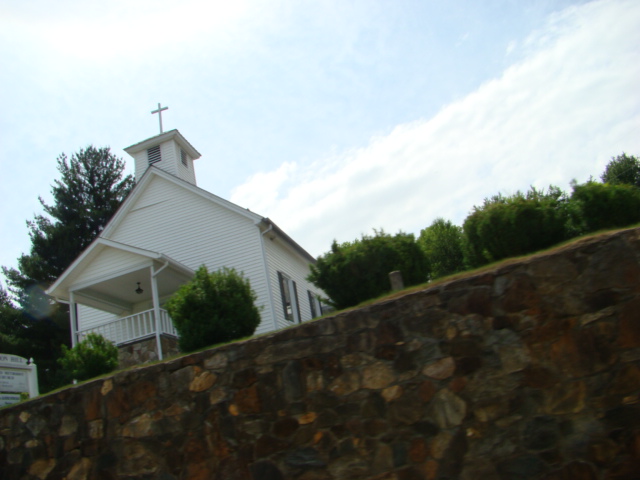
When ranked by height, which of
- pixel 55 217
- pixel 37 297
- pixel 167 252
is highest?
pixel 55 217

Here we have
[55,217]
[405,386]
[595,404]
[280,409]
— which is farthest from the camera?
[55,217]

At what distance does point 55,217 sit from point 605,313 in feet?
93.9

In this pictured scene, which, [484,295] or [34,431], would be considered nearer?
[484,295]

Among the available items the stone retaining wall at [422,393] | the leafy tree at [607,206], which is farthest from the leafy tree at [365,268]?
the leafy tree at [607,206]

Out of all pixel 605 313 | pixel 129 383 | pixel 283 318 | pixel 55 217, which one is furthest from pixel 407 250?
pixel 55 217

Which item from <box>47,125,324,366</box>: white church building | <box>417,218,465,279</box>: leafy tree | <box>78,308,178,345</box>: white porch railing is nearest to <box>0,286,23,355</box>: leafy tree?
<box>47,125,324,366</box>: white church building

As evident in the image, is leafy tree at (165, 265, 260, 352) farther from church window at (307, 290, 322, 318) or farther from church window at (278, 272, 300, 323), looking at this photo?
church window at (307, 290, 322, 318)

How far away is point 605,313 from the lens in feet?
16.5

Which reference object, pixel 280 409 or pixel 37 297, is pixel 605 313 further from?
pixel 37 297

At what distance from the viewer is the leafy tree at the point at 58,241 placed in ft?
84.0

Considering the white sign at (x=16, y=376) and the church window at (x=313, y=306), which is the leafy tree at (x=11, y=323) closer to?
the church window at (x=313, y=306)

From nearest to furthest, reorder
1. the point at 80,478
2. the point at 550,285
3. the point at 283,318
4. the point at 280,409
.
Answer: the point at 550,285 → the point at 280,409 → the point at 80,478 → the point at 283,318

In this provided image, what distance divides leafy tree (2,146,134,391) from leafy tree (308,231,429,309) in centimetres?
2027

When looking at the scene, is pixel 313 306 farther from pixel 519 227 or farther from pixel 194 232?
pixel 519 227
